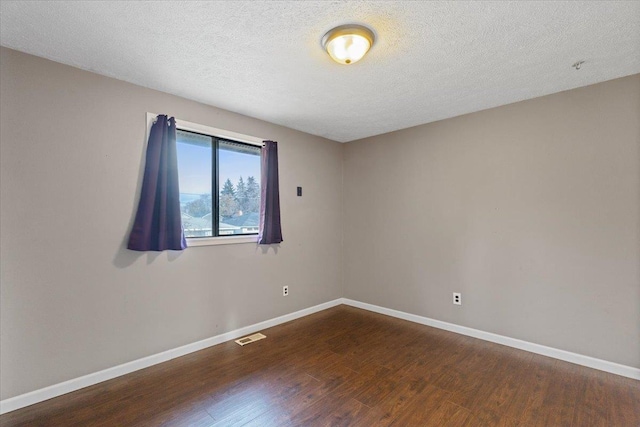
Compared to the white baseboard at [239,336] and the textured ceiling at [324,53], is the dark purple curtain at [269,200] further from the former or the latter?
the white baseboard at [239,336]

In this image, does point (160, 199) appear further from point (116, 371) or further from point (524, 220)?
point (524, 220)

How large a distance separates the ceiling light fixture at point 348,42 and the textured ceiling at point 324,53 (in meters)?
0.05

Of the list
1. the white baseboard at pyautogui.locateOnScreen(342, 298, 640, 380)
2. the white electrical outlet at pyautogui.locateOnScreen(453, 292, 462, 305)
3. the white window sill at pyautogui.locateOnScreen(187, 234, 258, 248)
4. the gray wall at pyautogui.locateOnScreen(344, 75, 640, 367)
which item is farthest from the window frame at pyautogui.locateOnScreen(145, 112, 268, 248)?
the white electrical outlet at pyautogui.locateOnScreen(453, 292, 462, 305)

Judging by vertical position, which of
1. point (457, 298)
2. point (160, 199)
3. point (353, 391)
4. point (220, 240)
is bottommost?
point (353, 391)

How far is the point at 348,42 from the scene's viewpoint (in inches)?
75.4

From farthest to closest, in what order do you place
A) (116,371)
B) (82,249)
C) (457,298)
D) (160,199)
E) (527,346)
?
(457,298) < (527,346) < (160,199) < (116,371) < (82,249)

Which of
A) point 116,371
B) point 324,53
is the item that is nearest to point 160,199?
point 116,371

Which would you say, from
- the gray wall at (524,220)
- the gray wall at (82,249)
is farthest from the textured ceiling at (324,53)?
the gray wall at (524,220)

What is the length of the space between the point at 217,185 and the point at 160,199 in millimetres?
675

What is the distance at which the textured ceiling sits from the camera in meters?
1.70

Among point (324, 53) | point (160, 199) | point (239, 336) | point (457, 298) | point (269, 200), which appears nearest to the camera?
point (324, 53)

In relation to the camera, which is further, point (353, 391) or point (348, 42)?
point (353, 391)

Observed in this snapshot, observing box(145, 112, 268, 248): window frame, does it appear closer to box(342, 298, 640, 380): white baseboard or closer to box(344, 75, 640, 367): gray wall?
box(344, 75, 640, 367): gray wall

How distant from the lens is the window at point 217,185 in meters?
3.00
